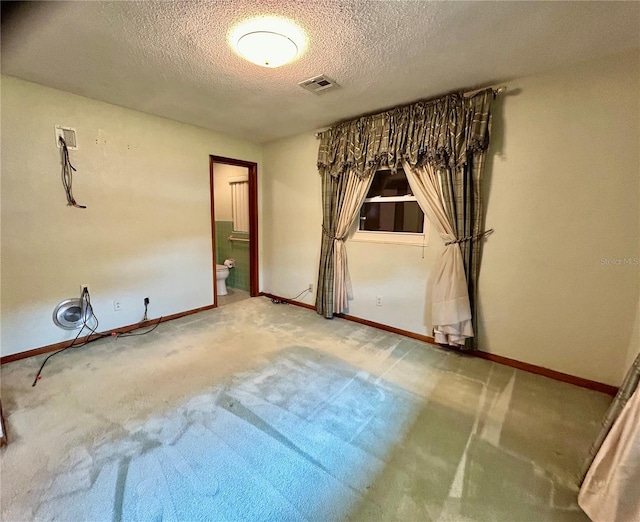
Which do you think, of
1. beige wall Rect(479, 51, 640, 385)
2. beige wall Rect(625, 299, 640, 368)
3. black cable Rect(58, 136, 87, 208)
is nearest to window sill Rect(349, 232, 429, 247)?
beige wall Rect(479, 51, 640, 385)

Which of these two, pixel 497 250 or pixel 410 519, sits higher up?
pixel 497 250

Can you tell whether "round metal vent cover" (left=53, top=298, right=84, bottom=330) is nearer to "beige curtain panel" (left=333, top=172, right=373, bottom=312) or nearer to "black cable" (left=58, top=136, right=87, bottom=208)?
"black cable" (left=58, top=136, right=87, bottom=208)

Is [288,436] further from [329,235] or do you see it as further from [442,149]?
[442,149]

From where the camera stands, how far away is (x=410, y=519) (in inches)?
47.4

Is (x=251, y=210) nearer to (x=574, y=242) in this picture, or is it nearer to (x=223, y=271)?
(x=223, y=271)

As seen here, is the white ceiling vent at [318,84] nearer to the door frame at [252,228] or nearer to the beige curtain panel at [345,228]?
the beige curtain panel at [345,228]

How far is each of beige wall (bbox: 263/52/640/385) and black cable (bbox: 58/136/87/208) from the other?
3.39 m

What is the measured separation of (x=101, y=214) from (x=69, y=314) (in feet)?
3.23

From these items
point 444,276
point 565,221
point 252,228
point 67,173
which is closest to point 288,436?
point 444,276

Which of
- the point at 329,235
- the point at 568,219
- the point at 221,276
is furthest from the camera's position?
the point at 221,276

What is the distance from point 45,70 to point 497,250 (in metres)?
3.81

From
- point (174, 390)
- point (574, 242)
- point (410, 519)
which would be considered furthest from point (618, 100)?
point (174, 390)

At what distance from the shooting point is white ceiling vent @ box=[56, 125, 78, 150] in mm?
2518

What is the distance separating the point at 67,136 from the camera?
101 inches
